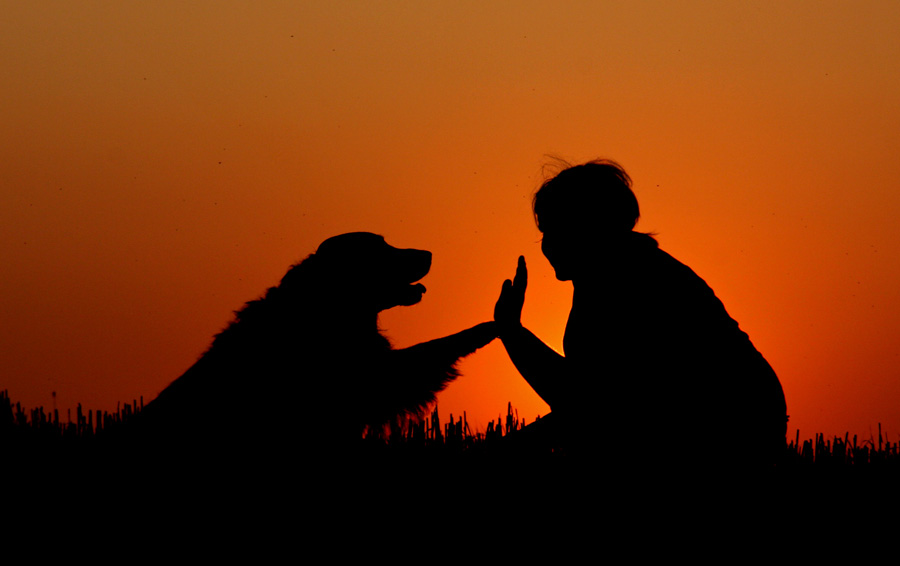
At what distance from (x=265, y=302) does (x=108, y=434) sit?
1.02 metres

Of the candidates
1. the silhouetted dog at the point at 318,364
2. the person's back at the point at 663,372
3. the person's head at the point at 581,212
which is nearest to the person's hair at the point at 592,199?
the person's head at the point at 581,212

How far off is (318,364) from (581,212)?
1.83 meters

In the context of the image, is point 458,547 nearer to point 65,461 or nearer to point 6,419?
point 65,461

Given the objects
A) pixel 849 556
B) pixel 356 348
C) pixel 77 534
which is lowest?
pixel 849 556

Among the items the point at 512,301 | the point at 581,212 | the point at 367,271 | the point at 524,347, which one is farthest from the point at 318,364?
the point at 581,212

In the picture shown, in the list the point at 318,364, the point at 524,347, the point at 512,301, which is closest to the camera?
the point at 524,347

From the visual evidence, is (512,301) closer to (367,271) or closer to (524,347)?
(524,347)

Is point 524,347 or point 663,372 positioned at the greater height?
point 524,347

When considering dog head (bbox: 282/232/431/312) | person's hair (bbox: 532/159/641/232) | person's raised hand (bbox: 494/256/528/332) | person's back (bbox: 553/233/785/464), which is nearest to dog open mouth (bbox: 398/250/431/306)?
dog head (bbox: 282/232/431/312)

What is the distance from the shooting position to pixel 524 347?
3.37 meters

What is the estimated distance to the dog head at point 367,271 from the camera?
445 cm

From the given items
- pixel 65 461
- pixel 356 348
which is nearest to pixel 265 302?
pixel 356 348

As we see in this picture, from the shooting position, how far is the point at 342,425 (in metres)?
4.30

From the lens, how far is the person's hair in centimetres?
321
